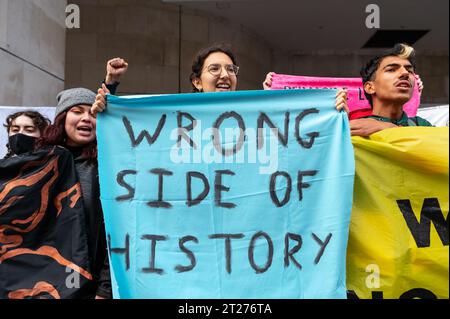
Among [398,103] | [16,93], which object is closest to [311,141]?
[398,103]

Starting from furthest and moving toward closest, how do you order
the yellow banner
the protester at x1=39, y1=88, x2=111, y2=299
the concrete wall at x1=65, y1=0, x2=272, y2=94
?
the concrete wall at x1=65, y1=0, x2=272, y2=94, the protester at x1=39, y1=88, x2=111, y2=299, the yellow banner

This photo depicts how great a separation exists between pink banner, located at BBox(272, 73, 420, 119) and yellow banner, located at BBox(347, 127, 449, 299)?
1.56 meters

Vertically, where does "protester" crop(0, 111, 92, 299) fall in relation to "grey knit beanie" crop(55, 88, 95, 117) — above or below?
below

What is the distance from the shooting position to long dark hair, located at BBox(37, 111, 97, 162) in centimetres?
265

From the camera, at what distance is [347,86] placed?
437 cm

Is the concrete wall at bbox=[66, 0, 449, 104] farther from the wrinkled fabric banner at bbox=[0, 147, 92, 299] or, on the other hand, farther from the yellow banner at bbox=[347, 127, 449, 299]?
the yellow banner at bbox=[347, 127, 449, 299]

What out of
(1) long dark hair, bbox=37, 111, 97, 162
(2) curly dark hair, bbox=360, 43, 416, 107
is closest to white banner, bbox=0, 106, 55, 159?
(1) long dark hair, bbox=37, 111, 97, 162

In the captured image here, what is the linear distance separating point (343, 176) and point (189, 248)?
2.45 feet

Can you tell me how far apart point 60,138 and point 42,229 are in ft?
1.48

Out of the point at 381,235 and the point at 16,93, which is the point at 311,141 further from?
the point at 16,93

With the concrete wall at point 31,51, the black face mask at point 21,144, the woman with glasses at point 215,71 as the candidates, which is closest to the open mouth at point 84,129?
the black face mask at point 21,144

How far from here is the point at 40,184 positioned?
2527 mm

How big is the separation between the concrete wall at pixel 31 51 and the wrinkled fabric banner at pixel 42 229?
2.59 metres
